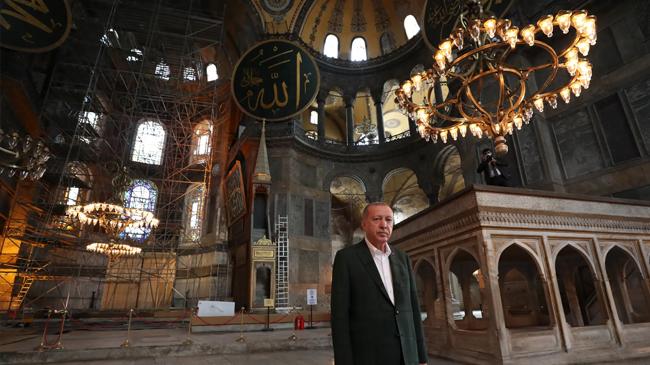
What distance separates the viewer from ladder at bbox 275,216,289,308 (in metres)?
11.5

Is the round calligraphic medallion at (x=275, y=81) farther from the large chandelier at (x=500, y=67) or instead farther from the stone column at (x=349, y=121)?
the large chandelier at (x=500, y=67)

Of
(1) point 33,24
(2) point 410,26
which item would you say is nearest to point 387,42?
(2) point 410,26

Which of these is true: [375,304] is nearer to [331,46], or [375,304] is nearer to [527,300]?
[527,300]

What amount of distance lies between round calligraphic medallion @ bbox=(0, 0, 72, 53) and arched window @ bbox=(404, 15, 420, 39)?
565 inches

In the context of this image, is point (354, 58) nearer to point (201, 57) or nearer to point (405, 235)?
point (201, 57)

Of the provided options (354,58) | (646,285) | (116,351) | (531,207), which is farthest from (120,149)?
(646,285)

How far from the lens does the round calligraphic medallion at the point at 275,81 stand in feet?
43.0

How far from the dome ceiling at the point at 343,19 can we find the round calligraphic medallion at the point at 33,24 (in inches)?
316

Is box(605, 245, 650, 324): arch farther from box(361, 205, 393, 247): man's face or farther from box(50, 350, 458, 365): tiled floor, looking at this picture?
box(361, 205, 393, 247): man's face

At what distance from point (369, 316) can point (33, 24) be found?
1391 centimetres

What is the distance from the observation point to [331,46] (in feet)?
58.2

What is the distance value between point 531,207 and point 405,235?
1.78m

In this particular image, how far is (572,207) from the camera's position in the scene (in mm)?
4059

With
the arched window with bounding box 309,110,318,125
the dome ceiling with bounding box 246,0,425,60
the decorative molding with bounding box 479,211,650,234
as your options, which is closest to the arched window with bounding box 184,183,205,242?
the arched window with bounding box 309,110,318,125
